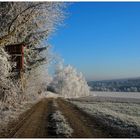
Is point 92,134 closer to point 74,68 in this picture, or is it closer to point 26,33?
point 26,33

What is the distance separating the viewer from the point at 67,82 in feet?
424

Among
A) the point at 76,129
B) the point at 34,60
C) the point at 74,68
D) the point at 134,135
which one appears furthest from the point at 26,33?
the point at 74,68

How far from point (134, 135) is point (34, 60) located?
26.8 meters

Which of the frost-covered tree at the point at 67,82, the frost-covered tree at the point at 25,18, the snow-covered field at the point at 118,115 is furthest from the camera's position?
the frost-covered tree at the point at 67,82

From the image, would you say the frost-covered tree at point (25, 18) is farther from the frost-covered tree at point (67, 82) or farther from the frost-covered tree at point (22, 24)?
the frost-covered tree at point (67, 82)

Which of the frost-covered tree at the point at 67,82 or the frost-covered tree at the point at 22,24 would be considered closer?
the frost-covered tree at the point at 22,24

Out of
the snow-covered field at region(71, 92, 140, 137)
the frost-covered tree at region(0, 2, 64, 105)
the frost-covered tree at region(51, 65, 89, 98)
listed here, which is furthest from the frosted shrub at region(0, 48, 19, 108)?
the frost-covered tree at region(51, 65, 89, 98)

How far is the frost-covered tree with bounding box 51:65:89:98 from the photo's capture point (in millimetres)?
127625

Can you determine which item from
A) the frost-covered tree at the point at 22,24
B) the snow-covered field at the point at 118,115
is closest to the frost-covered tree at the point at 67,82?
the snow-covered field at the point at 118,115

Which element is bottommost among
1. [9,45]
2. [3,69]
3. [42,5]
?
[3,69]

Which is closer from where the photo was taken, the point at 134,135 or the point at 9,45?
the point at 134,135

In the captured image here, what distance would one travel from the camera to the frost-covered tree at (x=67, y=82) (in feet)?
419

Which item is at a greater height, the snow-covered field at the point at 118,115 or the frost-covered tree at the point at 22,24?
the frost-covered tree at the point at 22,24

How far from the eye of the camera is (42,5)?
2580 cm
